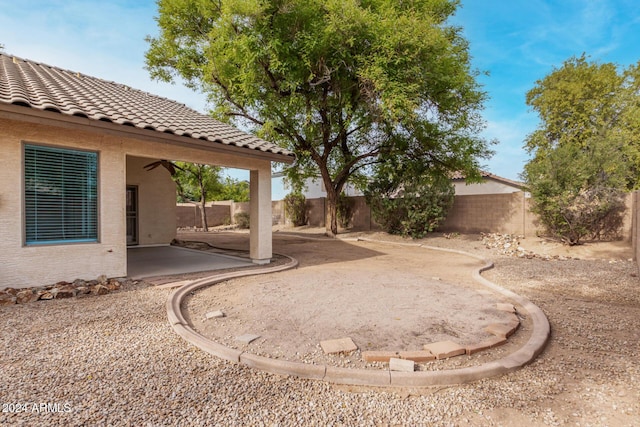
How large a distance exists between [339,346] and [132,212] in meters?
10.6

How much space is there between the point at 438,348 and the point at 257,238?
5500 millimetres

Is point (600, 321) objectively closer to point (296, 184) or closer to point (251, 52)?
point (251, 52)

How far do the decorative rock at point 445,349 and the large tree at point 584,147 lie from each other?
9111mm

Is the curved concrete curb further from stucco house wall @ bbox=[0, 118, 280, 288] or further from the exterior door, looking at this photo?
the exterior door

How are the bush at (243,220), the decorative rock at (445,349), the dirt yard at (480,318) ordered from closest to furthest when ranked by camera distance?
the dirt yard at (480,318) → the decorative rock at (445,349) → the bush at (243,220)

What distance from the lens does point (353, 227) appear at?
59.5 feet

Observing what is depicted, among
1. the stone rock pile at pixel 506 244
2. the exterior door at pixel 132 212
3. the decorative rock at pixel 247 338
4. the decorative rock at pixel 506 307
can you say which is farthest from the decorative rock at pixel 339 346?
the exterior door at pixel 132 212

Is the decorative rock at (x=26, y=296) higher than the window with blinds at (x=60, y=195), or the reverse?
the window with blinds at (x=60, y=195)

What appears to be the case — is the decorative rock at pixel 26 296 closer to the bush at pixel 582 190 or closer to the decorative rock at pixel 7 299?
the decorative rock at pixel 7 299

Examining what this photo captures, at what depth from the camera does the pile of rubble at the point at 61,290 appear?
15.7 ft

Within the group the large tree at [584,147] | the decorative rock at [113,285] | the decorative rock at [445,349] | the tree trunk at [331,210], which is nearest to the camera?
the decorative rock at [445,349]

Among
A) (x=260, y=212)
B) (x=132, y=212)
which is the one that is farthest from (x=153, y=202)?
(x=260, y=212)

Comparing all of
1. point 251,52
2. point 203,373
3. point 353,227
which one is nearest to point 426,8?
point 251,52

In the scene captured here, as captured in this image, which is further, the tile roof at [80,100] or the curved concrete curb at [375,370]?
the tile roof at [80,100]
